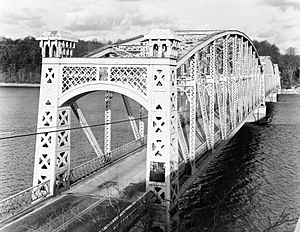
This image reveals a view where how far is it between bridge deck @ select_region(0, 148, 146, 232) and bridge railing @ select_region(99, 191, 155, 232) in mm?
302

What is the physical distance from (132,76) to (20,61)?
84302 millimetres

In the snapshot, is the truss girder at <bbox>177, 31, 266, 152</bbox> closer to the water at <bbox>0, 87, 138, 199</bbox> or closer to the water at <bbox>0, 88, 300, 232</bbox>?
the water at <bbox>0, 88, 300, 232</bbox>

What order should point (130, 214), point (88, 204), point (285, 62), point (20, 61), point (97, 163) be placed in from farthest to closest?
point (285, 62) → point (20, 61) → point (97, 163) → point (88, 204) → point (130, 214)

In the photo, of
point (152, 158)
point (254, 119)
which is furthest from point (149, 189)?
point (254, 119)

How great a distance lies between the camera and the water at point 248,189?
17.3m

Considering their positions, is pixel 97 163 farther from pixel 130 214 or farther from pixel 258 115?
pixel 258 115

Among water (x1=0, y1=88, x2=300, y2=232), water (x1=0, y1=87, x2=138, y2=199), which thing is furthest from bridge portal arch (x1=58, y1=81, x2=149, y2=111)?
water (x1=0, y1=87, x2=138, y2=199)

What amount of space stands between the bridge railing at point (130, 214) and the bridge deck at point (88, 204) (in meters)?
0.30

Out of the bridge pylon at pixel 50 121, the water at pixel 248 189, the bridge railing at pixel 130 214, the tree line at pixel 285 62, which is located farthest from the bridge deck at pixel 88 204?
the tree line at pixel 285 62

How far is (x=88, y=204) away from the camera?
40.7 ft

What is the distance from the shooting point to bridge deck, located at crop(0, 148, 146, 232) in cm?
1051

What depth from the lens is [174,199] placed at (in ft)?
44.2

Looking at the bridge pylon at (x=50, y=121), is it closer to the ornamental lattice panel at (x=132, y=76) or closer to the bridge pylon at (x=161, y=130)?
the ornamental lattice panel at (x=132, y=76)

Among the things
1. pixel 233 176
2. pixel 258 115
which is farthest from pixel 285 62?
pixel 233 176
